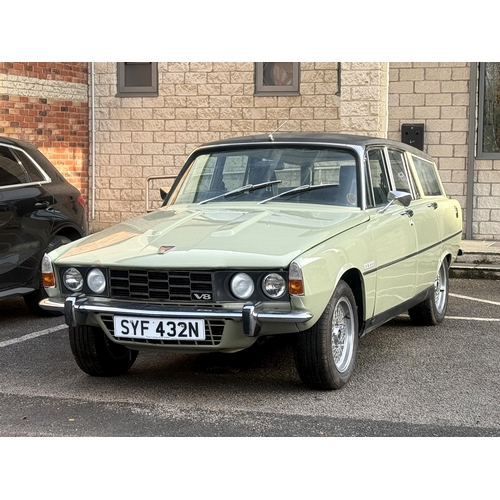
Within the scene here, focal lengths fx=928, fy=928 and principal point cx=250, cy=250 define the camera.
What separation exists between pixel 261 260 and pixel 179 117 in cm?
963

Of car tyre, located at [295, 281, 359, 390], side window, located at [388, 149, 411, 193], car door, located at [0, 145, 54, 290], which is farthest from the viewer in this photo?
car door, located at [0, 145, 54, 290]

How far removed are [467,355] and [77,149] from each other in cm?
926

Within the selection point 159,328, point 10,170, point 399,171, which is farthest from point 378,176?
point 10,170

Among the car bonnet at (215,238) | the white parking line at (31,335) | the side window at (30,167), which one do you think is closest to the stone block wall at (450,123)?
the side window at (30,167)

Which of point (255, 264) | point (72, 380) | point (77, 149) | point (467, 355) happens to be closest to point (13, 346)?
point (72, 380)

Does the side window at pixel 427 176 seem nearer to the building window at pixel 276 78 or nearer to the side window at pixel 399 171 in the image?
the side window at pixel 399 171

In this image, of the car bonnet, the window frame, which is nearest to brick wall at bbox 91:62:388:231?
the window frame

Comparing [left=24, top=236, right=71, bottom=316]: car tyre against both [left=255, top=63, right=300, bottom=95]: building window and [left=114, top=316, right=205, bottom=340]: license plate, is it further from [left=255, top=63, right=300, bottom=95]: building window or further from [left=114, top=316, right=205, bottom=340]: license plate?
[left=255, top=63, right=300, bottom=95]: building window

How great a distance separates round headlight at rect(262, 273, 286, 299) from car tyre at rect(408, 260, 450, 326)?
297 cm

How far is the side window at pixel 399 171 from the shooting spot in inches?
289

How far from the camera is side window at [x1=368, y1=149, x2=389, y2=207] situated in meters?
6.83

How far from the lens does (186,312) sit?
212 inches

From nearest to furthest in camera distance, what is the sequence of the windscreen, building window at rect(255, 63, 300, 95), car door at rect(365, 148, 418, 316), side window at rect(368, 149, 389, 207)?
car door at rect(365, 148, 418, 316), the windscreen, side window at rect(368, 149, 389, 207), building window at rect(255, 63, 300, 95)

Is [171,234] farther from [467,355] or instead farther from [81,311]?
[467,355]
